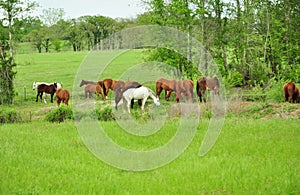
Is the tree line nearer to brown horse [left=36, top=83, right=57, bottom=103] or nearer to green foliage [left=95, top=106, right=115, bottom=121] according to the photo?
brown horse [left=36, top=83, right=57, bottom=103]

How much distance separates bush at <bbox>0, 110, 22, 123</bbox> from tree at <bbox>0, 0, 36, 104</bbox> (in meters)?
7.16

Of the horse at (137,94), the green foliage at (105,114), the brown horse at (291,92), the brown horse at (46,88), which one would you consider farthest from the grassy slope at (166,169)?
the brown horse at (46,88)

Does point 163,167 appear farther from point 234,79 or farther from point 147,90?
point 234,79

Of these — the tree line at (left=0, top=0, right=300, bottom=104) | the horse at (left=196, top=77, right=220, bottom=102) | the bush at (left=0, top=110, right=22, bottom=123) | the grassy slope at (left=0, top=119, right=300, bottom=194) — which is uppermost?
the tree line at (left=0, top=0, right=300, bottom=104)

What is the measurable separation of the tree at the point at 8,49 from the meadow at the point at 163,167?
9.72 meters

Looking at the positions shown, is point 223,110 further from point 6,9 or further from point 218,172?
point 6,9

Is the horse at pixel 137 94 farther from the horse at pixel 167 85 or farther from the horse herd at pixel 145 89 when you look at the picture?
the horse at pixel 167 85

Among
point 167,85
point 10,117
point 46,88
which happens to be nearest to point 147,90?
point 167,85

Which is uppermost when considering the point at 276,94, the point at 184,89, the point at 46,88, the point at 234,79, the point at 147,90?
the point at 234,79

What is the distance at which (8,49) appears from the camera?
2588cm

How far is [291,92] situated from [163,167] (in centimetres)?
1200

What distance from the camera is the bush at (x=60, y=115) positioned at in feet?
57.3

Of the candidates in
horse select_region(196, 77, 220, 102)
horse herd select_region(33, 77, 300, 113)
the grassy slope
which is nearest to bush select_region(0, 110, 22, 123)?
horse herd select_region(33, 77, 300, 113)

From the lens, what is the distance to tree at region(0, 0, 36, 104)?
80.0 ft
